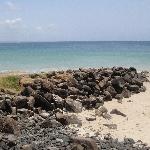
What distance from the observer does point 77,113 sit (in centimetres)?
1794

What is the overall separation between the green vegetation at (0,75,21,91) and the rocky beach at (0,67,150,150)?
36cm

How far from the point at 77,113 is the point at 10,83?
209 inches

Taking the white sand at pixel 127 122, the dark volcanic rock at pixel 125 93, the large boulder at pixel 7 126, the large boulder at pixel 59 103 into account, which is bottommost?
the white sand at pixel 127 122

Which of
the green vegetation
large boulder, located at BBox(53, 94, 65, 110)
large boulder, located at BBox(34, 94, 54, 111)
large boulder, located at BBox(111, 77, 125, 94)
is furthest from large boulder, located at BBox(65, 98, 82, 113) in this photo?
large boulder, located at BBox(111, 77, 125, 94)

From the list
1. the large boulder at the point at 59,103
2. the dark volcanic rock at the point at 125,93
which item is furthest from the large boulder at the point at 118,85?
the large boulder at the point at 59,103

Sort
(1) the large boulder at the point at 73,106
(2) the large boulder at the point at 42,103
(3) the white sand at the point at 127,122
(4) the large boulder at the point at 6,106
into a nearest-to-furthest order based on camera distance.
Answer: (3) the white sand at the point at 127,122, (4) the large boulder at the point at 6,106, (2) the large boulder at the point at 42,103, (1) the large boulder at the point at 73,106

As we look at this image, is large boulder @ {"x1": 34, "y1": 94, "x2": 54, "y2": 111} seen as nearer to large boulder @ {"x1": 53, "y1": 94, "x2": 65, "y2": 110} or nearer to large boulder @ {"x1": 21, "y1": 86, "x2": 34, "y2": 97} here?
large boulder @ {"x1": 53, "y1": 94, "x2": 65, "y2": 110}

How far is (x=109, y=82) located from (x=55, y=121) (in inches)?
286

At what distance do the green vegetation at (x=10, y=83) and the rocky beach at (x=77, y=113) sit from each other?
0.36 meters

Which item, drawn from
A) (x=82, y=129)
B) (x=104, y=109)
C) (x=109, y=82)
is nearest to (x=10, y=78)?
(x=109, y=82)

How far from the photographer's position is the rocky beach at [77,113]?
44.2 ft

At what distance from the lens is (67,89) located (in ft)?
68.1

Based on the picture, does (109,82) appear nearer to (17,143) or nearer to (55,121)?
(55,121)

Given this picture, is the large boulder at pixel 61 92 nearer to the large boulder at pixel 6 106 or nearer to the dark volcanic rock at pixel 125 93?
the dark volcanic rock at pixel 125 93
